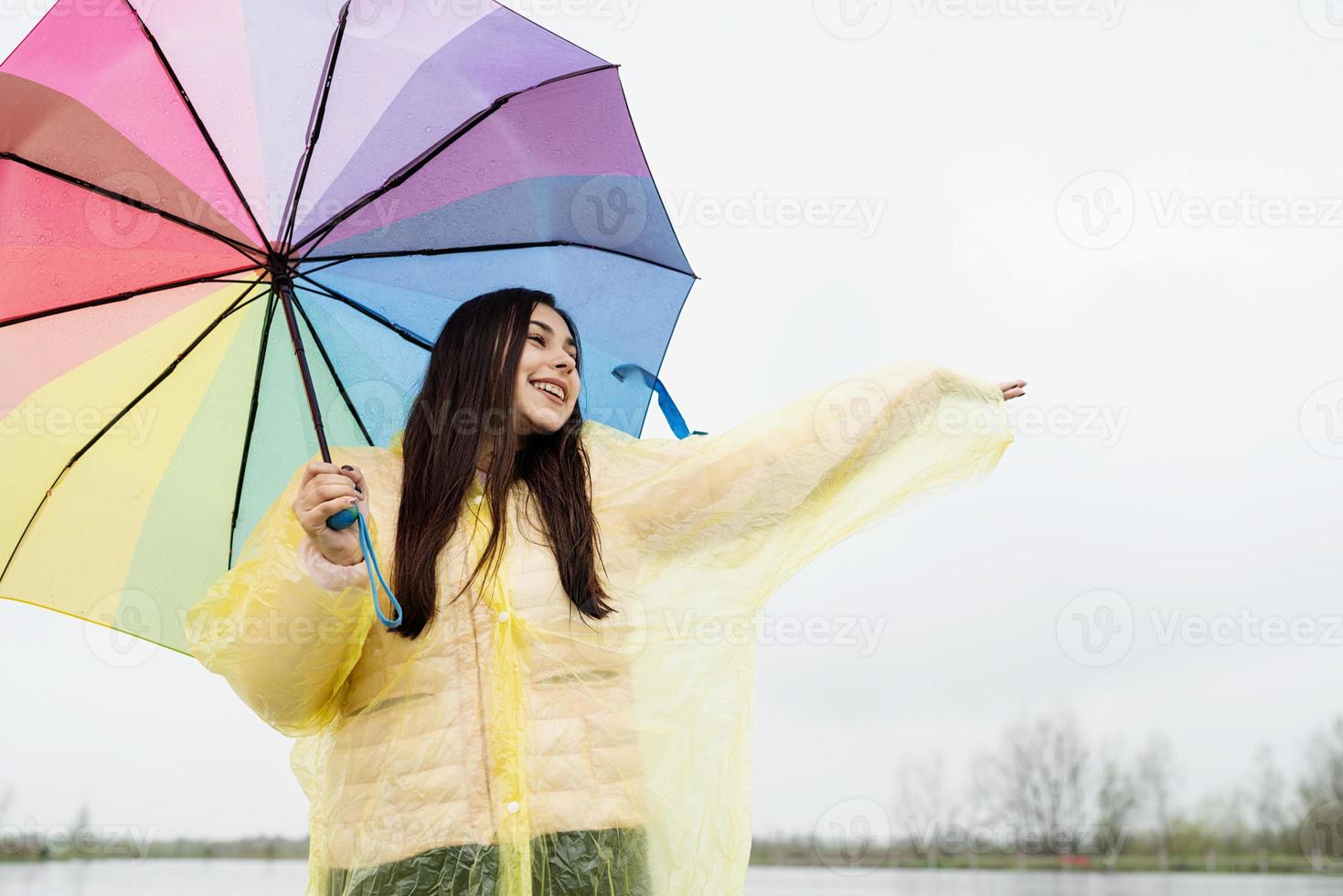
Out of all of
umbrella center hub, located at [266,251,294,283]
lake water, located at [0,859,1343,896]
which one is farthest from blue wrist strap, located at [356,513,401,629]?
lake water, located at [0,859,1343,896]

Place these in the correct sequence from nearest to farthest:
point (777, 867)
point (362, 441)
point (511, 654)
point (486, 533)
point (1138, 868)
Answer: point (511, 654), point (486, 533), point (362, 441), point (1138, 868), point (777, 867)

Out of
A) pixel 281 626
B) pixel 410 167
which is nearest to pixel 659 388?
pixel 410 167

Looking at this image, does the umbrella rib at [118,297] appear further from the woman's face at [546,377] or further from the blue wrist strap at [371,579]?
the blue wrist strap at [371,579]

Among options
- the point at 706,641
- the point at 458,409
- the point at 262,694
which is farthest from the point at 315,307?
the point at 706,641

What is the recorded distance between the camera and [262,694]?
2.07 m

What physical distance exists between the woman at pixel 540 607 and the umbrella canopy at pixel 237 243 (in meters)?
0.31

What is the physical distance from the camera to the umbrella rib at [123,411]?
2572 mm

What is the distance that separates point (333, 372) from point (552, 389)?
0.65 meters

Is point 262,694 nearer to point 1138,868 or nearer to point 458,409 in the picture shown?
point 458,409

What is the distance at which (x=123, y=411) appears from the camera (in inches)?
103

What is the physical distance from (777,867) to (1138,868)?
40.6 ft

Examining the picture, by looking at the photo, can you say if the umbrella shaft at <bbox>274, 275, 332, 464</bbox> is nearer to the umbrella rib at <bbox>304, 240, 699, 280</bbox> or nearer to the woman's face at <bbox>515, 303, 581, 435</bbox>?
the umbrella rib at <bbox>304, 240, 699, 280</bbox>

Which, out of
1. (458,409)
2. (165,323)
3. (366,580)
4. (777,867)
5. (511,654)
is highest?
(165,323)

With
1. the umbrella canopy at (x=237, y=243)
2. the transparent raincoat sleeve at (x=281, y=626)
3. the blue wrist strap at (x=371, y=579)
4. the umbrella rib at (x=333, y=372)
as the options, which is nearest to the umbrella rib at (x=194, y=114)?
the umbrella canopy at (x=237, y=243)
